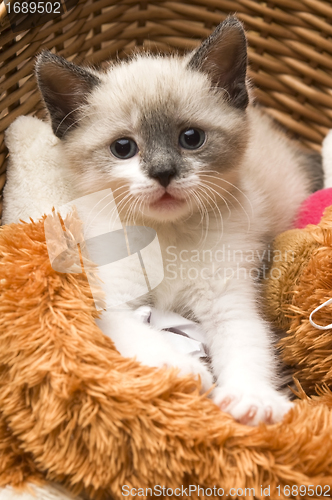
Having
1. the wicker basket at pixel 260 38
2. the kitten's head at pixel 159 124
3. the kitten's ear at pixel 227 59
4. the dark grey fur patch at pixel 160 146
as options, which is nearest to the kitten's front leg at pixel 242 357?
the kitten's head at pixel 159 124

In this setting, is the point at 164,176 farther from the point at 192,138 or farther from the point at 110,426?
the point at 110,426

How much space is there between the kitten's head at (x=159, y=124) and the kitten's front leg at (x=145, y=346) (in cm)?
28

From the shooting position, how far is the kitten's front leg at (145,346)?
101 centimetres

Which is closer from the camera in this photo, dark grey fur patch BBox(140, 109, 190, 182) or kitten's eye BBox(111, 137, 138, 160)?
dark grey fur patch BBox(140, 109, 190, 182)

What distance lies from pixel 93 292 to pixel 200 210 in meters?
0.39

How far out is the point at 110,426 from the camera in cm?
84

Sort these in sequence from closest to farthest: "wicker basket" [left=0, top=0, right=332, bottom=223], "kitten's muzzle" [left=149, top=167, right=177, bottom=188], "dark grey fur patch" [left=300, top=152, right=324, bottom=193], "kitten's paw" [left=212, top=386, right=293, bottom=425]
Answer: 1. "kitten's paw" [left=212, top=386, right=293, bottom=425]
2. "kitten's muzzle" [left=149, top=167, right=177, bottom=188]
3. "wicker basket" [left=0, top=0, right=332, bottom=223]
4. "dark grey fur patch" [left=300, top=152, right=324, bottom=193]

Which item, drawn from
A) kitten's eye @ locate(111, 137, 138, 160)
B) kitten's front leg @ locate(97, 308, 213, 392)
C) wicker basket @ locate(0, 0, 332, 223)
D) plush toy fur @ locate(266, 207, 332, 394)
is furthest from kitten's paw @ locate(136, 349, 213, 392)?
wicker basket @ locate(0, 0, 332, 223)

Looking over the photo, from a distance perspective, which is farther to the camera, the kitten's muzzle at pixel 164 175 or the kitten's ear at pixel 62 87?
the kitten's ear at pixel 62 87

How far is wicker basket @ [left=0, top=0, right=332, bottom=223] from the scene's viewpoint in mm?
1733

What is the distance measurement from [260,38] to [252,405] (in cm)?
148

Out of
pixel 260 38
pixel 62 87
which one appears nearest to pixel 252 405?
pixel 62 87

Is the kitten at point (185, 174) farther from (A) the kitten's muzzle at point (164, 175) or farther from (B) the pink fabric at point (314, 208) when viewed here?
(B) the pink fabric at point (314, 208)

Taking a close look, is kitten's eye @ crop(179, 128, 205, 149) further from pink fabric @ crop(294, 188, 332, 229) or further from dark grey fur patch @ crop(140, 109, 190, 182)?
pink fabric @ crop(294, 188, 332, 229)
